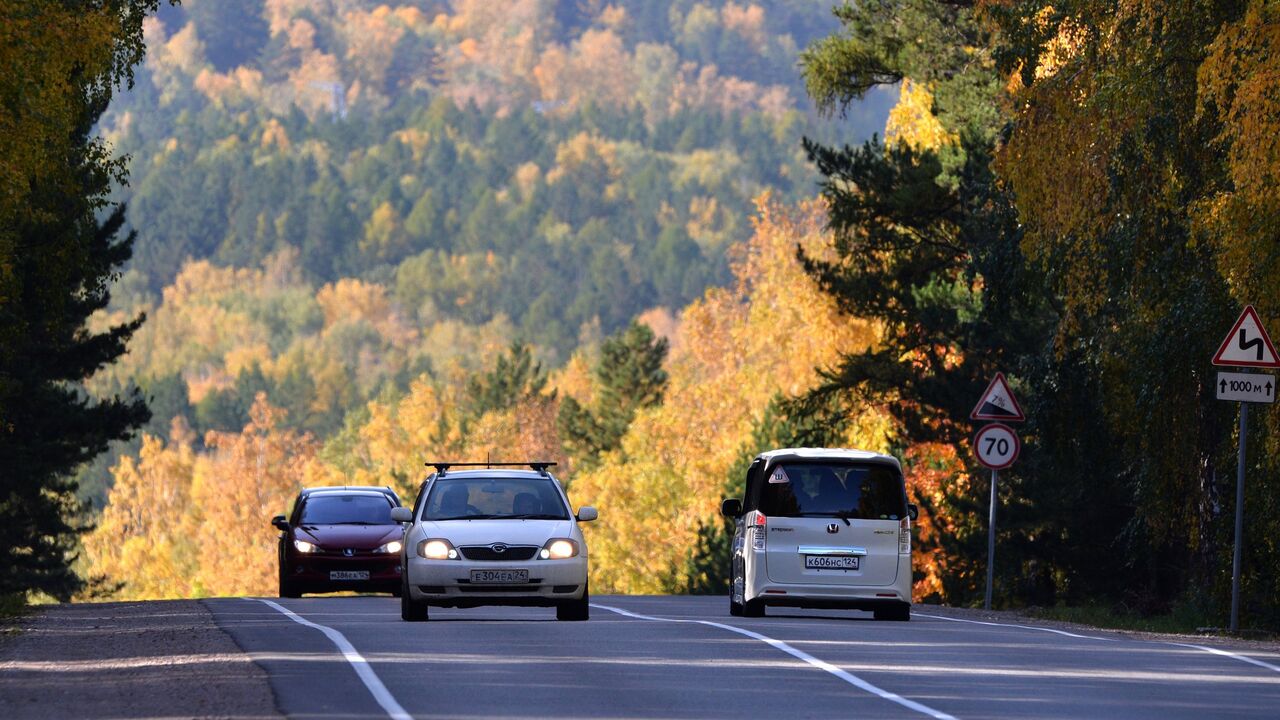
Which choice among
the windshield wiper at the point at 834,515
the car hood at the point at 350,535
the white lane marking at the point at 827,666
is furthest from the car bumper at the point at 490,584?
the car hood at the point at 350,535

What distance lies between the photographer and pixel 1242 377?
24.8 metres

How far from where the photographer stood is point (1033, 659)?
19859 millimetres

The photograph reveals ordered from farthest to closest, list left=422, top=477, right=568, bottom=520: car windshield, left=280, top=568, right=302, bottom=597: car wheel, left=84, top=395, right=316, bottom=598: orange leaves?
1. left=84, top=395, right=316, bottom=598: orange leaves
2. left=280, top=568, right=302, bottom=597: car wheel
3. left=422, top=477, right=568, bottom=520: car windshield

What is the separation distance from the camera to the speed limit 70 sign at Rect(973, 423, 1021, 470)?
1308 inches

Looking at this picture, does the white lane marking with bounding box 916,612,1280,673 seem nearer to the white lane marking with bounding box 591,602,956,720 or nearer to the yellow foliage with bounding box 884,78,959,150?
the white lane marking with bounding box 591,602,956,720

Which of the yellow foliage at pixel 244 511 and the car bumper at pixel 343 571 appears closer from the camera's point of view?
the car bumper at pixel 343 571

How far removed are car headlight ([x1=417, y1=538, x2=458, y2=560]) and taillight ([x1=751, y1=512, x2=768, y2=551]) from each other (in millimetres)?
3634

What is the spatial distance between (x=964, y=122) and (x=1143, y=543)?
39.0ft

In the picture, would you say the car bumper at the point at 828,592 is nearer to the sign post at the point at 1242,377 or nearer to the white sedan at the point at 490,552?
the white sedan at the point at 490,552

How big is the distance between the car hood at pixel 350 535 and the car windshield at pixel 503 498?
8.02 meters

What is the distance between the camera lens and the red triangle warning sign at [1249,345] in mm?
24000

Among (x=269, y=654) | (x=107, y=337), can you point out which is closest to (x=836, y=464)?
(x=269, y=654)

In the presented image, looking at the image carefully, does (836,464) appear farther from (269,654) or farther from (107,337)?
(107,337)

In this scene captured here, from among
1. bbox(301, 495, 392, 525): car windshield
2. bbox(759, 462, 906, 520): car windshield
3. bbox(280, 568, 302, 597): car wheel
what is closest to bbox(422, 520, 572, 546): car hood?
bbox(759, 462, 906, 520): car windshield
